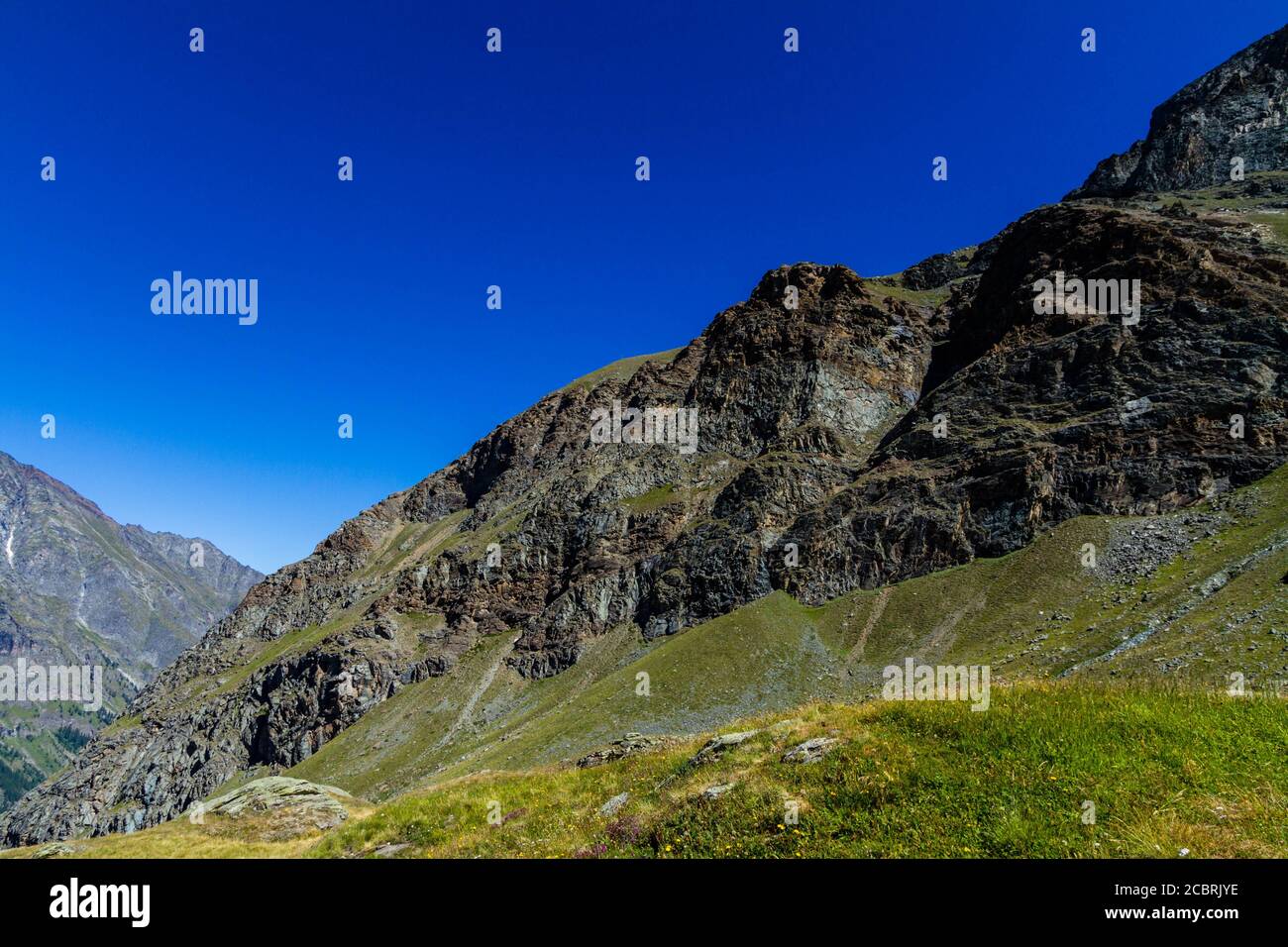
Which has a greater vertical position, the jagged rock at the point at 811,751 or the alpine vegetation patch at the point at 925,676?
the jagged rock at the point at 811,751

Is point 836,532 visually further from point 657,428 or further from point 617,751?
point 617,751

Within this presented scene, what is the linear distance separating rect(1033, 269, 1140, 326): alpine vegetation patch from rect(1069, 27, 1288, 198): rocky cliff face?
206 ft

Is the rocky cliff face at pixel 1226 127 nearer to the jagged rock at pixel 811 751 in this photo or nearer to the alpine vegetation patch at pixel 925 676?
the alpine vegetation patch at pixel 925 676

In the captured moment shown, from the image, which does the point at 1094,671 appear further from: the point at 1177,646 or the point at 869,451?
the point at 869,451

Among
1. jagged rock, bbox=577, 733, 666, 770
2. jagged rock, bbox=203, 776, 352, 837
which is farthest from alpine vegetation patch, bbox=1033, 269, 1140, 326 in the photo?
jagged rock, bbox=203, 776, 352, 837

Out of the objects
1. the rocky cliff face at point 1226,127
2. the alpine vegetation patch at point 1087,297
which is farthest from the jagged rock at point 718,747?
the rocky cliff face at point 1226,127

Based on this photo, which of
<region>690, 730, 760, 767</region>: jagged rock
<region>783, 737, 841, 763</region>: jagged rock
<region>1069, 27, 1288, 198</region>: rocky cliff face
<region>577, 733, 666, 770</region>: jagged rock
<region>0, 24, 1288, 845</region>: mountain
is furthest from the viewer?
<region>1069, 27, 1288, 198</region>: rocky cliff face

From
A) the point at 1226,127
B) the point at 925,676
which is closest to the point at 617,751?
the point at 925,676

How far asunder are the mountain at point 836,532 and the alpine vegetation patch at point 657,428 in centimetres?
130

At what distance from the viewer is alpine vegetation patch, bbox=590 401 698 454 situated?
16988 centimetres
